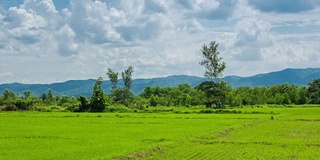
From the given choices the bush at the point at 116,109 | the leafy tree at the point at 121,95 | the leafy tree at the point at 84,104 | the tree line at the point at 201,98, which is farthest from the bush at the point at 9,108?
the leafy tree at the point at 121,95

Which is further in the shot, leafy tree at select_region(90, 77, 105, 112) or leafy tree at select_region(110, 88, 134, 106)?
leafy tree at select_region(110, 88, 134, 106)

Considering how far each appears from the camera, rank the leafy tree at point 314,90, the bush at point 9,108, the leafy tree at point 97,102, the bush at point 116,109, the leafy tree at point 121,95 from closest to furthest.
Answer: the bush at point 116,109, the leafy tree at point 97,102, the bush at point 9,108, the leafy tree at point 121,95, the leafy tree at point 314,90

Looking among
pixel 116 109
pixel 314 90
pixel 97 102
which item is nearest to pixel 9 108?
pixel 97 102

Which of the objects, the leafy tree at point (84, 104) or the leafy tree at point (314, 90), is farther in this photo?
the leafy tree at point (314, 90)

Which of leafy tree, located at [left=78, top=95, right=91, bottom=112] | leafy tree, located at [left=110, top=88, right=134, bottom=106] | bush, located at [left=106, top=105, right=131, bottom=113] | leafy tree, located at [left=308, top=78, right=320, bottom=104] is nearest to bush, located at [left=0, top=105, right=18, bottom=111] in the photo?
leafy tree, located at [left=78, top=95, right=91, bottom=112]

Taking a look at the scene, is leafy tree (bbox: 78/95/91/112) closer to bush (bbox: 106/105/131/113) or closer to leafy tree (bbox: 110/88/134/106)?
bush (bbox: 106/105/131/113)

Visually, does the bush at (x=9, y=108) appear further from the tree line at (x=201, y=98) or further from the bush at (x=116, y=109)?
the bush at (x=116, y=109)

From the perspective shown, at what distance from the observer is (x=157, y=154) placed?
1859cm

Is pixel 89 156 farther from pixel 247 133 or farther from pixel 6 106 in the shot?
pixel 6 106

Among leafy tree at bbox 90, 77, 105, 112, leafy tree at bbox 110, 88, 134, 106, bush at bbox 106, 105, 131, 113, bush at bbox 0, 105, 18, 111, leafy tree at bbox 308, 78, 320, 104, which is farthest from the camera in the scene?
leafy tree at bbox 308, 78, 320, 104

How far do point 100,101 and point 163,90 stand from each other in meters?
74.0

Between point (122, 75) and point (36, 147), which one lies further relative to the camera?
point (122, 75)

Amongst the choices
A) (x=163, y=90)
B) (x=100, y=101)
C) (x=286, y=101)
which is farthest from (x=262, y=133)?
(x=163, y=90)

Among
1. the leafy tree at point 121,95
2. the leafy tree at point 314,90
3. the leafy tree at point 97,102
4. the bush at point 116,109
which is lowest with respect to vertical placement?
the bush at point 116,109
